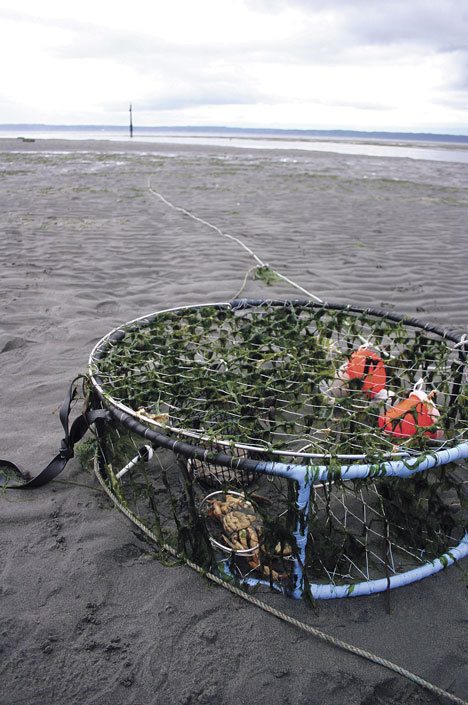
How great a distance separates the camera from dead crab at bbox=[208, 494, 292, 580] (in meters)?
2.05

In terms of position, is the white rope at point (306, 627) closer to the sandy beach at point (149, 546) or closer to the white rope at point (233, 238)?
the sandy beach at point (149, 546)

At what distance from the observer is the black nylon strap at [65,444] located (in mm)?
2260

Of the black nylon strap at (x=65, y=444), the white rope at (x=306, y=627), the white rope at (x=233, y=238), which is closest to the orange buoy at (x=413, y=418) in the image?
the white rope at (x=306, y=627)

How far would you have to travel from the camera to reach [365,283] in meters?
6.16

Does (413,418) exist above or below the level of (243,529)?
above

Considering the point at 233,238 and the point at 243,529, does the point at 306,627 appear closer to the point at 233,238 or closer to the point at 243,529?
the point at 243,529

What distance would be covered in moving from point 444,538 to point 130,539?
138 centimetres

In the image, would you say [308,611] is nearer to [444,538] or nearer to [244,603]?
[244,603]

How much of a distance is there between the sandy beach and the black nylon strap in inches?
3.1

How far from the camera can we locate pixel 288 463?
1871mm

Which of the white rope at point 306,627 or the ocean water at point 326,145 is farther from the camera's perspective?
the ocean water at point 326,145

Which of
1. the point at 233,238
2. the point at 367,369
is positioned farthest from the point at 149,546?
the point at 233,238

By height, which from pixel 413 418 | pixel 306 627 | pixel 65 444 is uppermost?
pixel 413 418

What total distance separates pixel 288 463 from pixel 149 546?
84 centimetres
